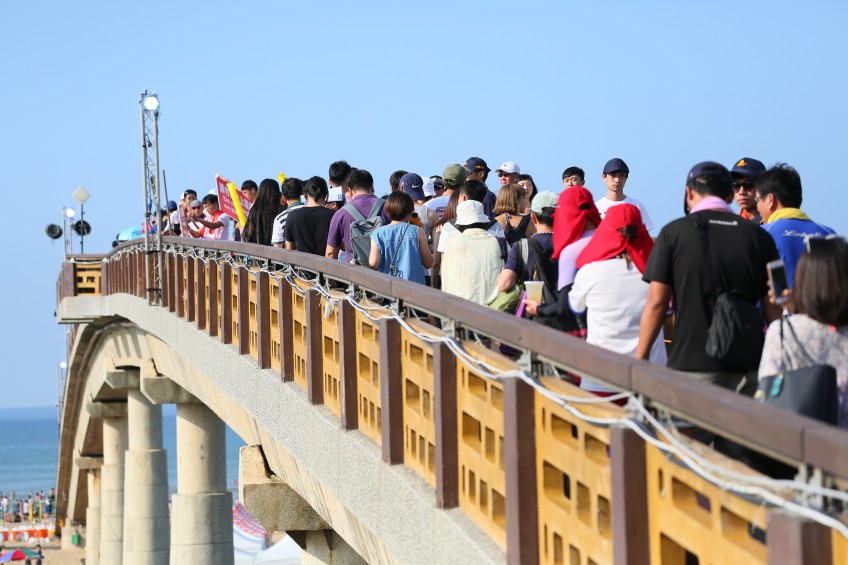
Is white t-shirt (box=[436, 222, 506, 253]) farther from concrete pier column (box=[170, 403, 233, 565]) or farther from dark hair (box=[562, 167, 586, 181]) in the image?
concrete pier column (box=[170, 403, 233, 565])

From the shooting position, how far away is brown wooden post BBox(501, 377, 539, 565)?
5602 millimetres

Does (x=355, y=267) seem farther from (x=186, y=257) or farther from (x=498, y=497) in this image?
(x=186, y=257)

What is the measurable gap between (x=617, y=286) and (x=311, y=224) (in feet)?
17.8

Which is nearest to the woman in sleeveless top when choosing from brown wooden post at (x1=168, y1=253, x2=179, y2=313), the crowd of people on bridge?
the crowd of people on bridge

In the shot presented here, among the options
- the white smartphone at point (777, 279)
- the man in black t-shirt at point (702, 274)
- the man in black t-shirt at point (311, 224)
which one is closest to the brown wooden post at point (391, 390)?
the man in black t-shirt at point (702, 274)

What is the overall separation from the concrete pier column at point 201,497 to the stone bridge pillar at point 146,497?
6224mm

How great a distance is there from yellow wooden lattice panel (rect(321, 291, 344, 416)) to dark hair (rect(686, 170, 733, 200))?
146 inches

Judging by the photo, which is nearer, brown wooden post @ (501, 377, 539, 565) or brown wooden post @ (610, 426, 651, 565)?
brown wooden post @ (610, 426, 651, 565)

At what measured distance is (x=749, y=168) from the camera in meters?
7.83

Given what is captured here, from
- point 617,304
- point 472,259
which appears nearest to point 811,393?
point 617,304

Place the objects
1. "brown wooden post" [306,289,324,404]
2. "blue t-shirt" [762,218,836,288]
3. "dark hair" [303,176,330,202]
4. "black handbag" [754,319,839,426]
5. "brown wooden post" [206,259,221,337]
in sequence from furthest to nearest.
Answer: "brown wooden post" [206,259,221,337], "dark hair" [303,176,330,202], "brown wooden post" [306,289,324,404], "blue t-shirt" [762,218,836,288], "black handbag" [754,319,839,426]

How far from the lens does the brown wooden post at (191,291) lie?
54.9 ft

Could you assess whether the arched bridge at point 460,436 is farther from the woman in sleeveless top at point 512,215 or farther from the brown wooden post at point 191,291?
the woman in sleeveless top at point 512,215

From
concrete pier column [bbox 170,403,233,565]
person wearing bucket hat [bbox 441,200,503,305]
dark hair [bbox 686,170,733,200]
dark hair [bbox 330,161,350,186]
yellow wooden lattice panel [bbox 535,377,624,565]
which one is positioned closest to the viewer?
yellow wooden lattice panel [bbox 535,377,624,565]
